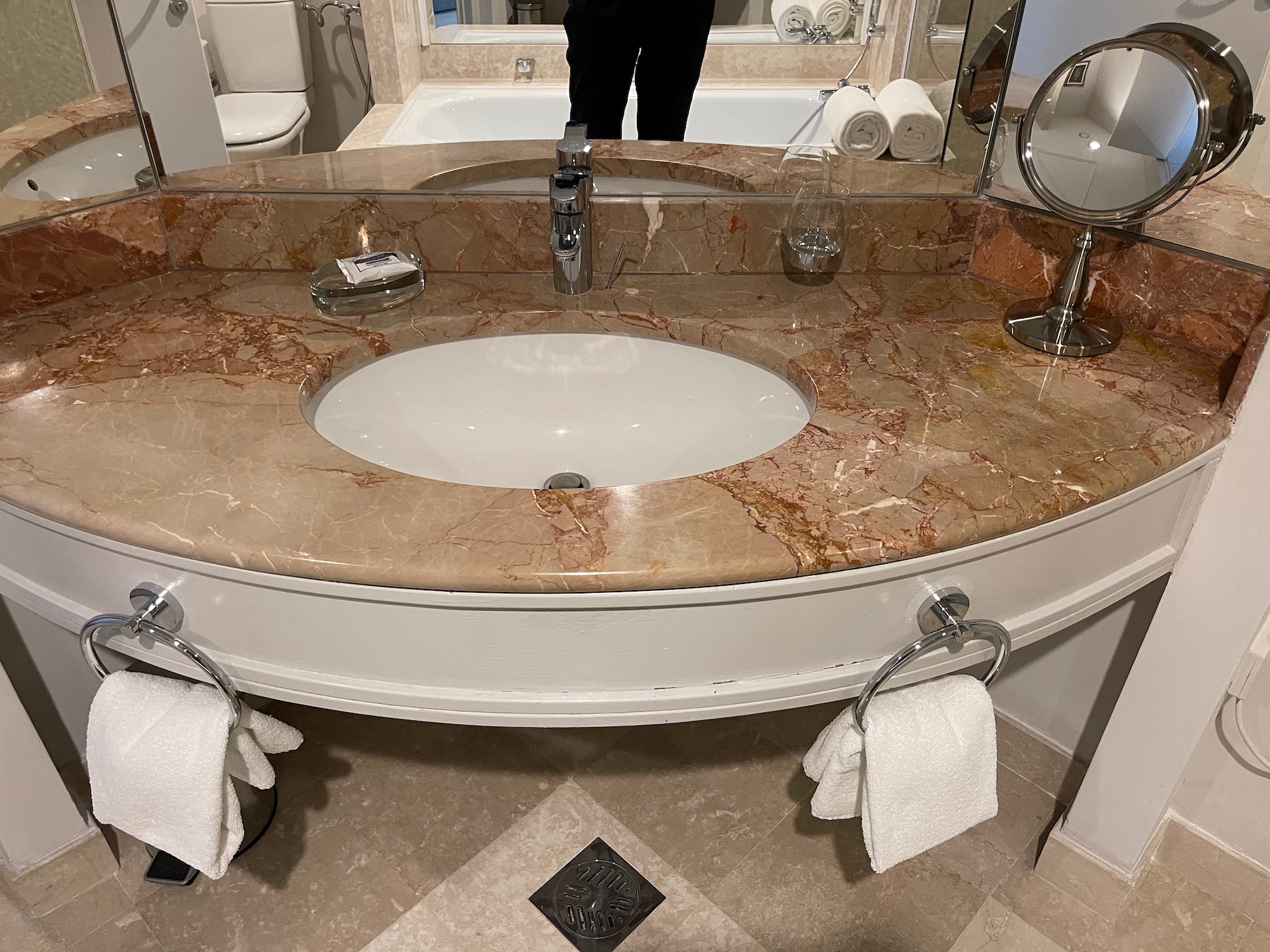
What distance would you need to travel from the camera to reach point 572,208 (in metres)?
1.08

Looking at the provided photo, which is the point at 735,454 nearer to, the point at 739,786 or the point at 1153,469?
the point at 1153,469

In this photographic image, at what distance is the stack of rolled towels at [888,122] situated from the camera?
3.60 feet

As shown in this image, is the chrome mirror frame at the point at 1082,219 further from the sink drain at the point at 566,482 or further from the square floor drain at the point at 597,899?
the square floor drain at the point at 597,899

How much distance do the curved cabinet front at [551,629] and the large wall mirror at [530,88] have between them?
544 mm

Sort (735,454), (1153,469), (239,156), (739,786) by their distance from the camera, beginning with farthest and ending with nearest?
(739,786) < (239,156) < (735,454) < (1153,469)

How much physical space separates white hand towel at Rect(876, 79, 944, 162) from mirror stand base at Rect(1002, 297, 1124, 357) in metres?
0.24

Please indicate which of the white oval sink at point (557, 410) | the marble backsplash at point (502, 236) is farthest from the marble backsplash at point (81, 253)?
the white oval sink at point (557, 410)

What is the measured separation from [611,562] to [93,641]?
0.52m

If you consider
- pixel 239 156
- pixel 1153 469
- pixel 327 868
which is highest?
pixel 239 156

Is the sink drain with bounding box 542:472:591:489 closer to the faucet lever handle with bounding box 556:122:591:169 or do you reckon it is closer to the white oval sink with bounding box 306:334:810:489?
the white oval sink with bounding box 306:334:810:489

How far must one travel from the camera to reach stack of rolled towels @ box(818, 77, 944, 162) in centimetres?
110

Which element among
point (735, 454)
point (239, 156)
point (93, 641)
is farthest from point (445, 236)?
point (93, 641)

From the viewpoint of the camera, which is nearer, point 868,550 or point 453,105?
point 868,550

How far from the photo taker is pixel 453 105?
1104mm
